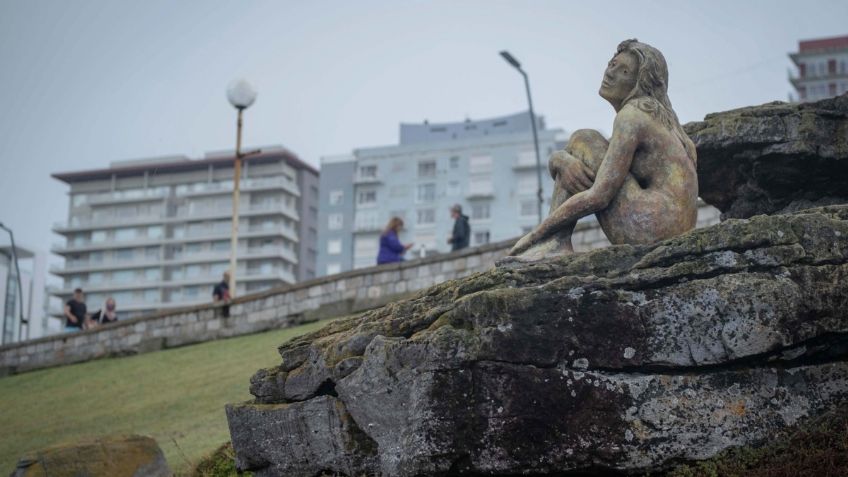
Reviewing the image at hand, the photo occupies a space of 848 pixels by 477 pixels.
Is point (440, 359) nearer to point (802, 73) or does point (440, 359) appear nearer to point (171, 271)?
point (802, 73)

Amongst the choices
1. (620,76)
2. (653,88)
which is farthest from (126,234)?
(653,88)

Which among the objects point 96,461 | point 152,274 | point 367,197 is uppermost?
point 367,197

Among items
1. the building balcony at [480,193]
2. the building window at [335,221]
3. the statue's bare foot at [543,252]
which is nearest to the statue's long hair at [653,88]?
the statue's bare foot at [543,252]

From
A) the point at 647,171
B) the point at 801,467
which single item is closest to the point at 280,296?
the point at 647,171

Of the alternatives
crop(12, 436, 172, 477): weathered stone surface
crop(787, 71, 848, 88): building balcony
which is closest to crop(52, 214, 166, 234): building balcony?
crop(787, 71, 848, 88): building balcony

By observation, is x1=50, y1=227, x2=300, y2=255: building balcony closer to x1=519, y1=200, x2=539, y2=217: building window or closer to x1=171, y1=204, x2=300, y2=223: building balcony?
x1=171, y1=204, x2=300, y2=223: building balcony

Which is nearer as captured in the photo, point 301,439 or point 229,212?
point 301,439

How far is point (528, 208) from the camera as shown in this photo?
100812 millimetres

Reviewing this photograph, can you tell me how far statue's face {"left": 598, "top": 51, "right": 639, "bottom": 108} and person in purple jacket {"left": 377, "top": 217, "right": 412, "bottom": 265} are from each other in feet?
44.5

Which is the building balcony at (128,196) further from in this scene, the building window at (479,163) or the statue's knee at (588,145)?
the statue's knee at (588,145)

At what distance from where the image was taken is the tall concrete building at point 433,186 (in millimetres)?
100688

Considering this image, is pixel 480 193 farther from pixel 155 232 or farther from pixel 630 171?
pixel 630 171

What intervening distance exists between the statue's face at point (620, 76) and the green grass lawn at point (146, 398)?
626 centimetres

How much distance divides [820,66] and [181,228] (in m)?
65.3
